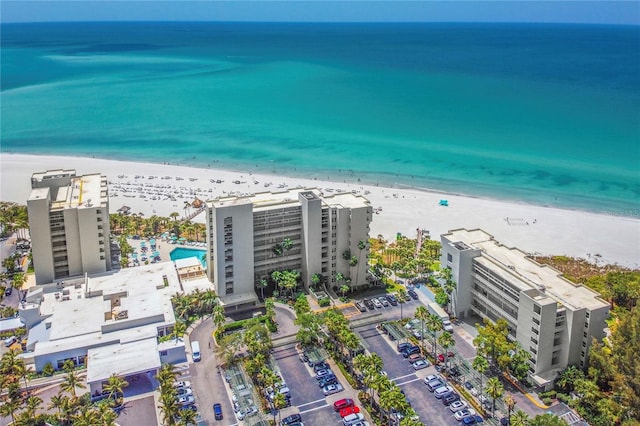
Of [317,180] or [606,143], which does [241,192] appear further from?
[606,143]

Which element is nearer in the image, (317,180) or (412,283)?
(412,283)

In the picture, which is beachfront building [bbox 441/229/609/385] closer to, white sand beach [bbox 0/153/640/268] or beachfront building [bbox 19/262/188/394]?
white sand beach [bbox 0/153/640/268]

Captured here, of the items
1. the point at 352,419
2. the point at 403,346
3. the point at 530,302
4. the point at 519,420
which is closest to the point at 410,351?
the point at 403,346

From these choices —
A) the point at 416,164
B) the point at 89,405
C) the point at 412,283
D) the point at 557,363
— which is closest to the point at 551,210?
the point at 416,164

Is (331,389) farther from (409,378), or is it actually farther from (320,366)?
(409,378)

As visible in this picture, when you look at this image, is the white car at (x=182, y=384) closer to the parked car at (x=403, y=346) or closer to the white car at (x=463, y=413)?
the parked car at (x=403, y=346)

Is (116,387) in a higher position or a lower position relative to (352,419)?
higher

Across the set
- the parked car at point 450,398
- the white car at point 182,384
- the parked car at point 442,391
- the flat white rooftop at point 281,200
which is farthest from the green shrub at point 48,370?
the parked car at point 450,398
